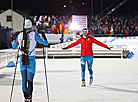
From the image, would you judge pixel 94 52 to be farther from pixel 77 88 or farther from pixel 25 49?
pixel 25 49

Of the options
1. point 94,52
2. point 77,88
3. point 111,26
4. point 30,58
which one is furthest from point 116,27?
point 30,58

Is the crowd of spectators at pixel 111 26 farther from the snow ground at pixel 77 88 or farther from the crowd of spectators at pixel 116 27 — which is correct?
the snow ground at pixel 77 88

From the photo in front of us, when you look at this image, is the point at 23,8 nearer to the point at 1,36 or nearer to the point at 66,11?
the point at 66,11

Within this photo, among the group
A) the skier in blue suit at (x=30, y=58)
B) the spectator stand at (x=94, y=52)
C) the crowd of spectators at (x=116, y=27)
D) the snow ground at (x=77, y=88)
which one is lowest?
the snow ground at (x=77, y=88)

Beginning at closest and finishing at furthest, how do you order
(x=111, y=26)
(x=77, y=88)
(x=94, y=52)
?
(x=77, y=88)
(x=94, y=52)
(x=111, y=26)

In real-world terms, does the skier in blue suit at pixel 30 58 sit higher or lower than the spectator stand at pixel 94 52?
higher

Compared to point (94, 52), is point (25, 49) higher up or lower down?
higher up

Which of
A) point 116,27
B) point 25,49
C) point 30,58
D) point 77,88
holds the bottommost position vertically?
point 77,88

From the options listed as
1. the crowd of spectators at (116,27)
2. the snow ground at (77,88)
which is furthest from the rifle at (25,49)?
the crowd of spectators at (116,27)

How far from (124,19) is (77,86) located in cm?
6663

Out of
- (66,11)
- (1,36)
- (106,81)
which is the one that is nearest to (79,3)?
(66,11)

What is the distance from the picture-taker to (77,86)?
1151 cm

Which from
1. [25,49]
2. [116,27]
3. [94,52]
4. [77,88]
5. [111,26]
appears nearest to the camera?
[25,49]

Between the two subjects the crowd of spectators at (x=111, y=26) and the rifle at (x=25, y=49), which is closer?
the rifle at (x=25, y=49)
